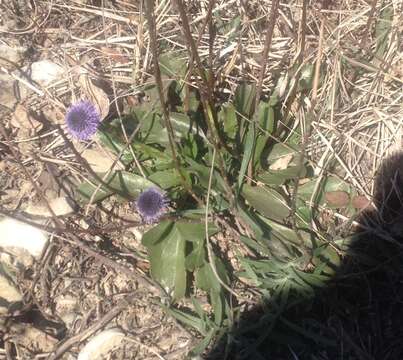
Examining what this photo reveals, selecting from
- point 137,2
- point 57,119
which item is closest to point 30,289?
point 57,119

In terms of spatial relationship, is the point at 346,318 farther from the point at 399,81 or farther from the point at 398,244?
the point at 399,81

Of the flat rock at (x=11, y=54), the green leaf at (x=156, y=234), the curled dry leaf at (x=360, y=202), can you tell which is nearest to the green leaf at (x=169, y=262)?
the green leaf at (x=156, y=234)

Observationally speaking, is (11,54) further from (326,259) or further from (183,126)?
(326,259)

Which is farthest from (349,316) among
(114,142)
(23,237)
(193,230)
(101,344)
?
(23,237)

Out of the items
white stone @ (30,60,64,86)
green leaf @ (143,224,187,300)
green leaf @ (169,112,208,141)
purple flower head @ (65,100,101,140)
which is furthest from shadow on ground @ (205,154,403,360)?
white stone @ (30,60,64,86)

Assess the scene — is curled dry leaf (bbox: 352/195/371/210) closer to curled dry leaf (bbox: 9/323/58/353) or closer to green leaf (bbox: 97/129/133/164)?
green leaf (bbox: 97/129/133/164)

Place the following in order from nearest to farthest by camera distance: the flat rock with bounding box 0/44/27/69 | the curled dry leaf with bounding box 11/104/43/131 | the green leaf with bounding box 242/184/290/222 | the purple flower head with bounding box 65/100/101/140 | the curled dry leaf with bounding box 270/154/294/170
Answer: the purple flower head with bounding box 65/100/101/140
the green leaf with bounding box 242/184/290/222
the curled dry leaf with bounding box 270/154/294/170
the curled dry leaf with bounding box 11/104/43/131
the flat rock with bounding box 0/44/27/69
